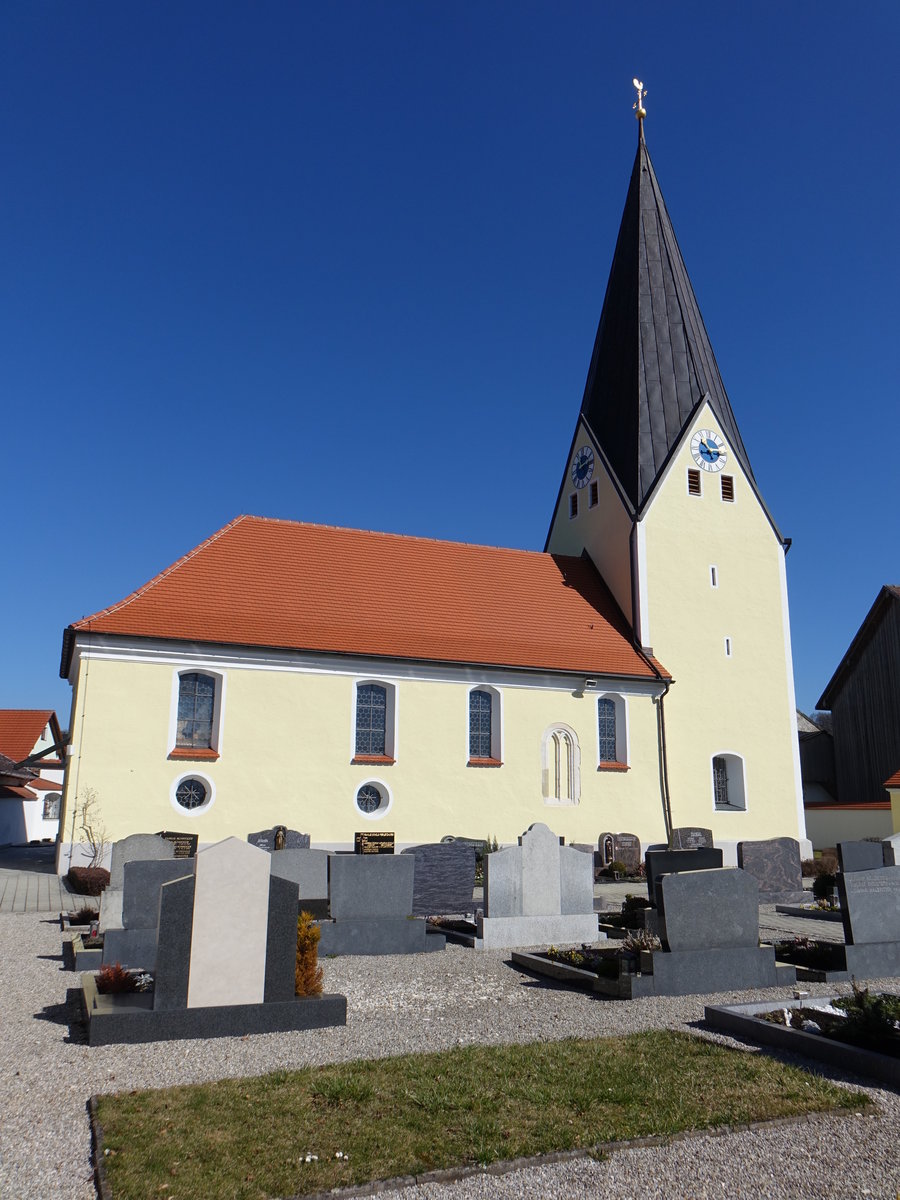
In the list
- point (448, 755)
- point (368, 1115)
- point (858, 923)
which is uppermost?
point (448, 755)

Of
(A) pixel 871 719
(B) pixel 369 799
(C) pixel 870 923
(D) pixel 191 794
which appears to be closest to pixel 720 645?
(A) pixel 871 719

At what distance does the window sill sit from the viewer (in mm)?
19484

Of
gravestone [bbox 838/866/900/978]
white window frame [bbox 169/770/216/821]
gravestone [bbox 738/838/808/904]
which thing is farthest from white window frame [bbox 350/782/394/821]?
A: gravestone [bbox 838/866/900/978]

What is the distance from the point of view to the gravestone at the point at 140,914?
9.68 metres

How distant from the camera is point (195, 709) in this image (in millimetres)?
20172

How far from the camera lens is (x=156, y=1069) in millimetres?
6039

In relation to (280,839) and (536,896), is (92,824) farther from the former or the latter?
(536,896)

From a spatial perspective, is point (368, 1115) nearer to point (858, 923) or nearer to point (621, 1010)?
point (621, 1010)

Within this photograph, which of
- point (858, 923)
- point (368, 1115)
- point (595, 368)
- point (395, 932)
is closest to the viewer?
point (368, 1115)

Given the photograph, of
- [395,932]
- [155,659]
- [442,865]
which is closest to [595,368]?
[155,659]

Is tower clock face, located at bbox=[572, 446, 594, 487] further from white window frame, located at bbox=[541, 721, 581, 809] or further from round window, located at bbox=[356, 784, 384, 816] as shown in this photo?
round window, located at bbox=[356, 784, 384, 816]

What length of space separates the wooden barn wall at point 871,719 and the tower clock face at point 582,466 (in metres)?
11.5

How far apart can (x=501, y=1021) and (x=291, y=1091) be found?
2.67 metres

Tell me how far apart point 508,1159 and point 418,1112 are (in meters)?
0.78
